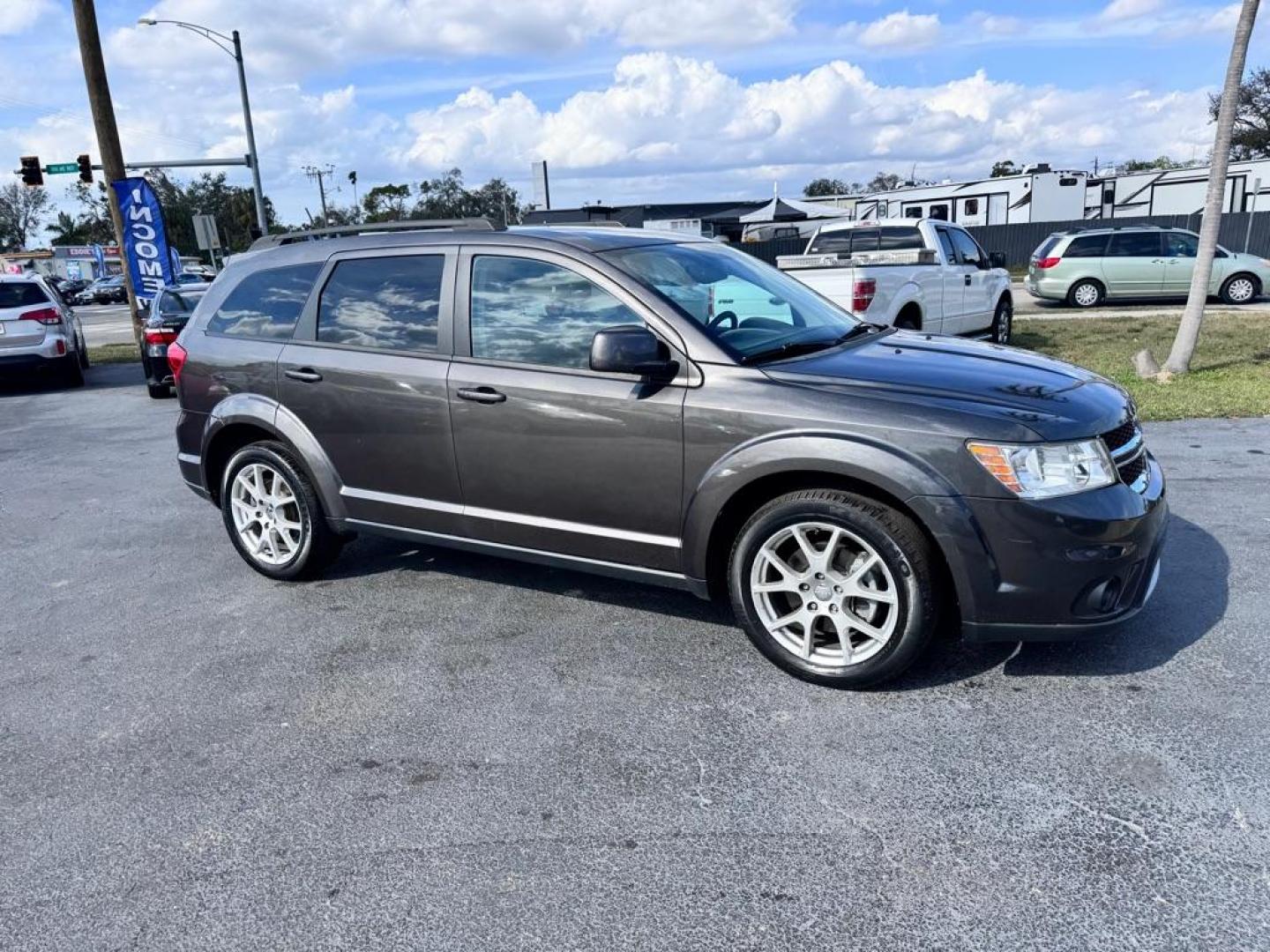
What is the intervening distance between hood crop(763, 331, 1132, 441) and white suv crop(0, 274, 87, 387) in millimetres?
13420

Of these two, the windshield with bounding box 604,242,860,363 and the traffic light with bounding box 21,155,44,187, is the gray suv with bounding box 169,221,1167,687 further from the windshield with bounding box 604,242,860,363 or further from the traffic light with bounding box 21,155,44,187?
the traffic light with bounding box 21,155,44,187

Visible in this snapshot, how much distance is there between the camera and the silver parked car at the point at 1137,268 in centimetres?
1969

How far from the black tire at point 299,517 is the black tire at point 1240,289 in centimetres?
2004

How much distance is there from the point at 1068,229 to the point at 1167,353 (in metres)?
21.7

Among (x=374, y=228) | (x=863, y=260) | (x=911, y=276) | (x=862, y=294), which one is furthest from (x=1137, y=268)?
(x=374, y=228)

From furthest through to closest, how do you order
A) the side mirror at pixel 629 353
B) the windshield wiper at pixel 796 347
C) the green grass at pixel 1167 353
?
the green grass at pixel 1167 353 → the windshield wiper at pixel 796 347 → the side mirror at pixel 629 353

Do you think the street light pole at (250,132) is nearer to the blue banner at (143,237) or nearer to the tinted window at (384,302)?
the blue banner at (143,237)

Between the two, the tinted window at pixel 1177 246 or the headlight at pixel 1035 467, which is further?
the tinted window at pixel 1177 246

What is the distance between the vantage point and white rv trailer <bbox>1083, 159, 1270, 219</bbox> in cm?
3064

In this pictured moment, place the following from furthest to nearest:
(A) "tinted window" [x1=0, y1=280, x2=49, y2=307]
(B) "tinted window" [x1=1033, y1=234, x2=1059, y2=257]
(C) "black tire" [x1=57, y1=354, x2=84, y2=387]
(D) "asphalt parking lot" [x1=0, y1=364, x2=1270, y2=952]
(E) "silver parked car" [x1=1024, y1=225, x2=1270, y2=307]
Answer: (B) "tinted window" [x1=1033, y1=234, x2=1059, y2=257] → (E) "silver parked car" [x1=1024, y1=225, x2=1270, y2=307] → (C) "black tire" [x1=57, y1=354, x2=84, y2=387] → (A) "tinted window" [x1=0, y1=280, x2=49, y2=307] → (D) "asphalt parking lot" [x1=0, y1=364, x2=1270, y2=952]

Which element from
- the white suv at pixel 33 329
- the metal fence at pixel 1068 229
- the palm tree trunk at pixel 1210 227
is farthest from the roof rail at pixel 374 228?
the metal fence at pixel 1068 229

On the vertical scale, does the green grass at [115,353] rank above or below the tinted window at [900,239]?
below

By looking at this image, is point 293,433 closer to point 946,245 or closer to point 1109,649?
point 1109,649

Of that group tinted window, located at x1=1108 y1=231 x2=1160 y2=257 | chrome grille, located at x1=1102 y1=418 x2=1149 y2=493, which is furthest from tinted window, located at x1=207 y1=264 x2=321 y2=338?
tinted window, located at x1=1108 y1=231 x2=1160 y2=257
